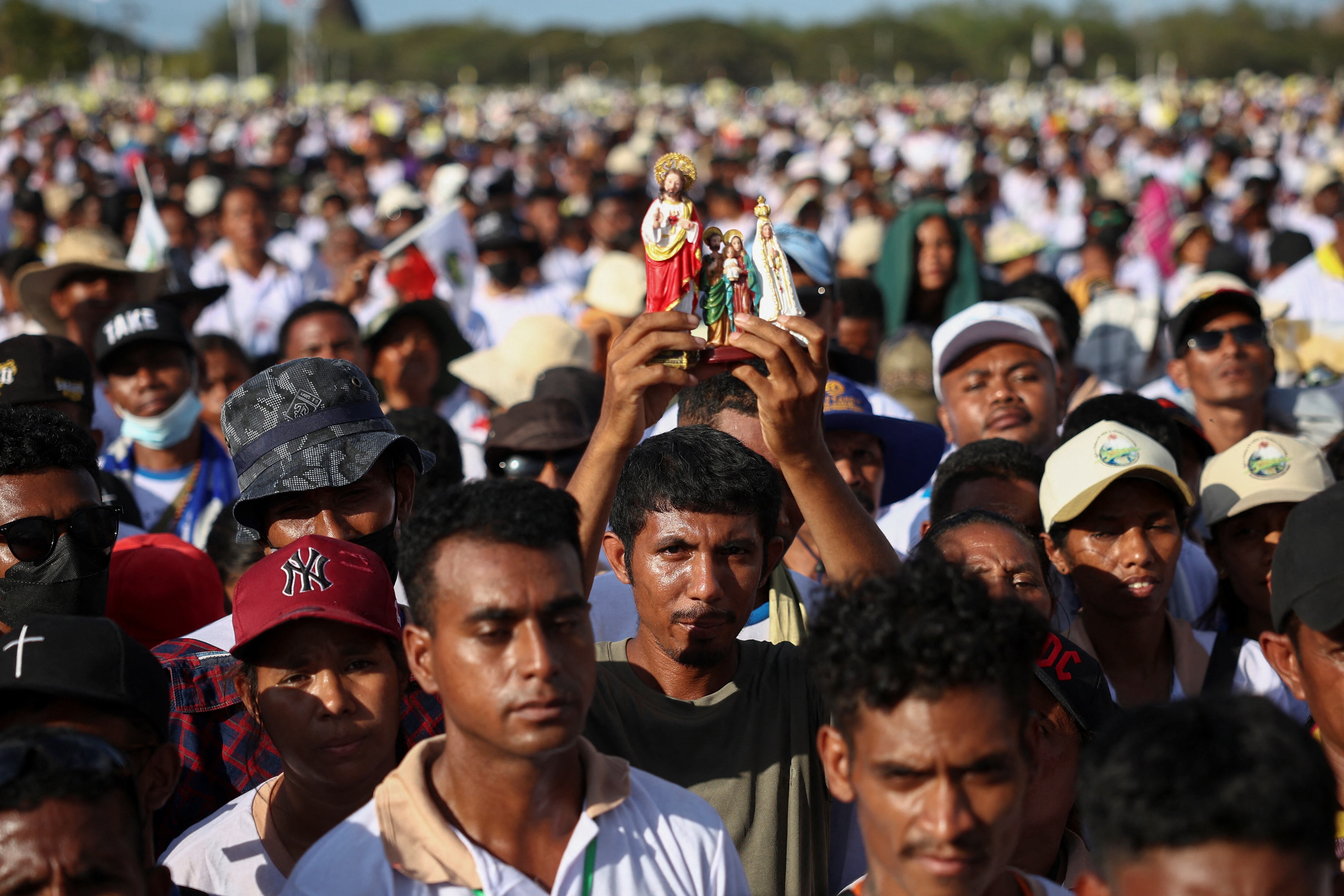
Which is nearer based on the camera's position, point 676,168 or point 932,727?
point 932,727

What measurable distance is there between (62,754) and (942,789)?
166 centimetres

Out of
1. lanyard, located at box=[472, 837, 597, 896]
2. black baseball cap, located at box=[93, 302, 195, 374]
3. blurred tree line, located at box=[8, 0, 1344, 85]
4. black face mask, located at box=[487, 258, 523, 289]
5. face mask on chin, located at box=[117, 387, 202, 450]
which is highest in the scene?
blurred tree line, located at box=[8, 0, 1344, 85]

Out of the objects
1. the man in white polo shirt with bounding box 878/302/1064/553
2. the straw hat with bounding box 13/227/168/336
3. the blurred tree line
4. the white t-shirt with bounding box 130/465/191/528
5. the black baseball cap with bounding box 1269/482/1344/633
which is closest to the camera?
the black baseball cap with bounding box 1269/482/1344/633

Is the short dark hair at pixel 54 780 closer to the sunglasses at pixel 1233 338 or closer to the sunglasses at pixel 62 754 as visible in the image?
the sunglasses at pixel 62 754

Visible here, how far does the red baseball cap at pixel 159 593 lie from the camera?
4250 millimetres

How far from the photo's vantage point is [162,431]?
5.83 m

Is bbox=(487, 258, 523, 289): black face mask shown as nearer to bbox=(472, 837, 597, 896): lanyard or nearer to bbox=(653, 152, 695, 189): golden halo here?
bbox=(653, 152, 695, 189): golden halo

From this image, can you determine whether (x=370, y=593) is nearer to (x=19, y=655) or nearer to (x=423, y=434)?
(x=19, y=655)

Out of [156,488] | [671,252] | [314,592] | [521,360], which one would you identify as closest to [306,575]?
[314,592]

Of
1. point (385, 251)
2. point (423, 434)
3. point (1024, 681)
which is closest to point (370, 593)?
point (1024, 681)

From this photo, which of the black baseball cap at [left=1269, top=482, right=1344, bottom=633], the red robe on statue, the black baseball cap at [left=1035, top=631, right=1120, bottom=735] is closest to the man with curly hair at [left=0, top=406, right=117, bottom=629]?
the red robe on statue

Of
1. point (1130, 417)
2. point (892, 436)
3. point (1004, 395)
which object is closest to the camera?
point (892, 436)

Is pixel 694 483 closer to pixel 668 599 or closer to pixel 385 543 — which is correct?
pixel 668 599

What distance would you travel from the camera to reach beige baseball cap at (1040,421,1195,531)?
14.2ft
